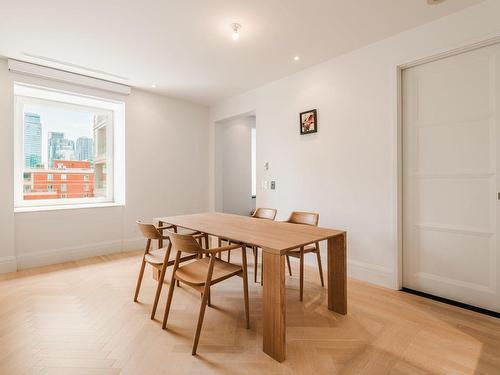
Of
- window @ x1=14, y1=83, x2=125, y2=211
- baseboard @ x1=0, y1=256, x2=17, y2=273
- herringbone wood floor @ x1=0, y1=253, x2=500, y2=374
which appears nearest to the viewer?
herringbone wood floor @ x1=0, y1=253, x2=500, y2=374

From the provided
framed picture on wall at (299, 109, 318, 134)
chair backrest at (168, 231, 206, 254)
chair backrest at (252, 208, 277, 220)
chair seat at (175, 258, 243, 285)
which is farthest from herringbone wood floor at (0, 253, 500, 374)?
framed picture on wall at (299, 109, 318, 134)

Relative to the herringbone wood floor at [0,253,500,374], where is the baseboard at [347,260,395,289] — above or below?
above

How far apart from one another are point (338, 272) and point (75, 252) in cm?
362

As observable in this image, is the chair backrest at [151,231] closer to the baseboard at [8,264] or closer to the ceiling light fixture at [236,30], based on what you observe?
the ceiling light fixture at [236,30]

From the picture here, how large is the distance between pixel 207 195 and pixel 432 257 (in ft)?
12.5

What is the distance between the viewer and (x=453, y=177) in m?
2.48

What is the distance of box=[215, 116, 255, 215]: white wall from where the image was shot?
536 centimetres

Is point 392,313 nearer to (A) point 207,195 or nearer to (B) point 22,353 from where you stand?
(B) point 22,353

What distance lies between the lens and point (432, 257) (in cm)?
263

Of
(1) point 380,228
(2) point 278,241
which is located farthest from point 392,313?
(2) point 278,241

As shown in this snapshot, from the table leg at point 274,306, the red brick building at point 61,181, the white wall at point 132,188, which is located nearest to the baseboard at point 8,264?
the white wall at point 132,188

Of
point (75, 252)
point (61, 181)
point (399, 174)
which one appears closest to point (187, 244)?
point (399, 174)

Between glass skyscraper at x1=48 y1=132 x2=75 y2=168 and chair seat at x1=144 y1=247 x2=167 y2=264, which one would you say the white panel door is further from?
glass skyscraper at x1=48 y1=132 x2=75 y2=168

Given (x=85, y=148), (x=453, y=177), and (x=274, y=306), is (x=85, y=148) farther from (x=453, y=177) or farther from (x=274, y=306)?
(x=453, y=177)
